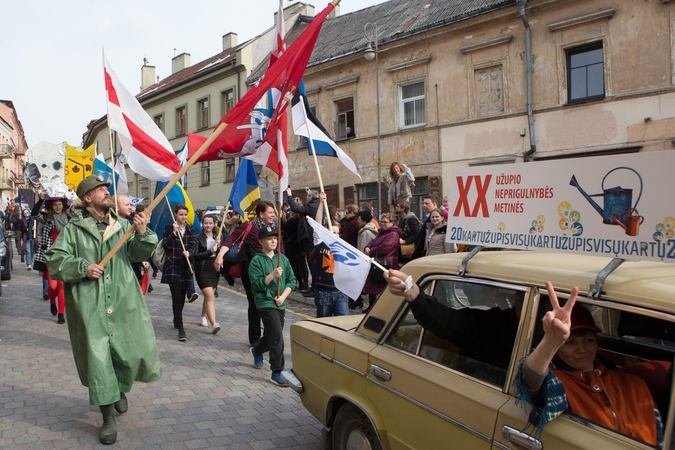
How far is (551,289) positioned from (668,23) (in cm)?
1593

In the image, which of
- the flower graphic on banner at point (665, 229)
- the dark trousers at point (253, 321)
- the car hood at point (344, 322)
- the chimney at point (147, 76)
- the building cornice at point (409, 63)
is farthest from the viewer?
the chimney at point (147, 76)

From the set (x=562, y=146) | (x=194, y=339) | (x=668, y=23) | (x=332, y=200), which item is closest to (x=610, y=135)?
(x=562, y=146)

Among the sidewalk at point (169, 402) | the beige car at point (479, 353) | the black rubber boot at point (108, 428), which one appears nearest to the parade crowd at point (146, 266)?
the black rubber boot at point (108, 428)

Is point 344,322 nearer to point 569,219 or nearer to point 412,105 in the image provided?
point 569,219

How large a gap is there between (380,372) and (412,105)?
1881cm

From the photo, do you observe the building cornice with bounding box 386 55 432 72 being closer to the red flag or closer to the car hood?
the red flag

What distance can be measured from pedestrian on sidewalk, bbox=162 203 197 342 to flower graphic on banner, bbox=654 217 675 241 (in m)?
6.54

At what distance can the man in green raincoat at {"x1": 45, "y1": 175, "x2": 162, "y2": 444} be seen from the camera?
4191mm

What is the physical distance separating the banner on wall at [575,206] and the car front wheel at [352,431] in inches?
47.5

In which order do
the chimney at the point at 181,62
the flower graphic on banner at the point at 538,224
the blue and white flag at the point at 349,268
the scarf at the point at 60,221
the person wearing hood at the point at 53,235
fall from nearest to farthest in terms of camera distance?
the flower graphic on banner at the point at 538,224, the blue and white flag at the point at 349,268, the person wearing hood at the point at 53,235, the scarf at the point at 60,221, the chimney at the point at 181,62

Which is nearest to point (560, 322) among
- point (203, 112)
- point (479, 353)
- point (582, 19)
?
point (479, 353)

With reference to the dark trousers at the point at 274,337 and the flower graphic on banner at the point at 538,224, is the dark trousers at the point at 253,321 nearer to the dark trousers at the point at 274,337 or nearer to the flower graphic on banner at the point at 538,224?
the dark trousers at the point at 274,337

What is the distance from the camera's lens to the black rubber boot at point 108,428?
4184mm

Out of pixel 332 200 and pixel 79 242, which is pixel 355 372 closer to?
pixel 79 242
